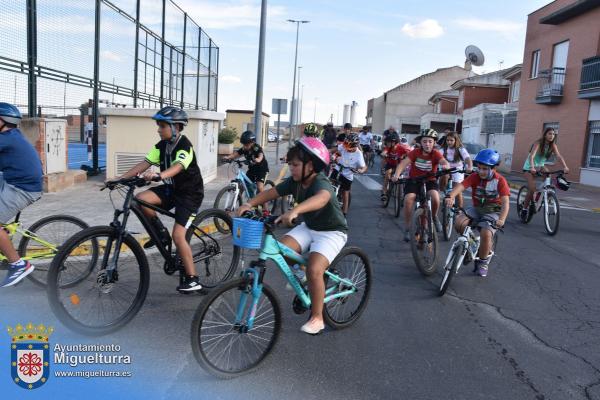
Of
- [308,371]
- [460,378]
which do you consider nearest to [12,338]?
[308,371]

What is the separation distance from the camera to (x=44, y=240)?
5.00m

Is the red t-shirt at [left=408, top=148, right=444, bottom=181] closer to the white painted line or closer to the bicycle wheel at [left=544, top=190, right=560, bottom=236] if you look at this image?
the bicycle wheel at [left=544, top=190, right=560, bottom=236]

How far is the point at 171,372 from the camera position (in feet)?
11.6

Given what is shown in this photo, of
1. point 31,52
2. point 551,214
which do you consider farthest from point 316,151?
point 31,52

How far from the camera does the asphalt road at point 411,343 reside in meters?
3.48

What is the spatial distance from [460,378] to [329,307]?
4.05 feet

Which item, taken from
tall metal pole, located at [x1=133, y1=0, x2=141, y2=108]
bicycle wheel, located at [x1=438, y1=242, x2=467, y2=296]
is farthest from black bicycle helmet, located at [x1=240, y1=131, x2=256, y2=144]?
tall metal pole, located at [x1=133, y1=0, x2=141, y2=108]

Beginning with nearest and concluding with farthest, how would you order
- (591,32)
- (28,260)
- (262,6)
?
(28,260) → (262,6) → (591,32)

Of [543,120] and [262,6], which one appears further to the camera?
[543,120]

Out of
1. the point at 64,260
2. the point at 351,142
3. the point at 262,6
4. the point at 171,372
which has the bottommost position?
the point at 171,372

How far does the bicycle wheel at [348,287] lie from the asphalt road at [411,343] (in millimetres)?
118

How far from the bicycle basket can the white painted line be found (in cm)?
1334

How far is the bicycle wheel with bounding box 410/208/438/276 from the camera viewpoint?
6281mm

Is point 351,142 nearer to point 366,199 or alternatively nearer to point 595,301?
point 366,199
